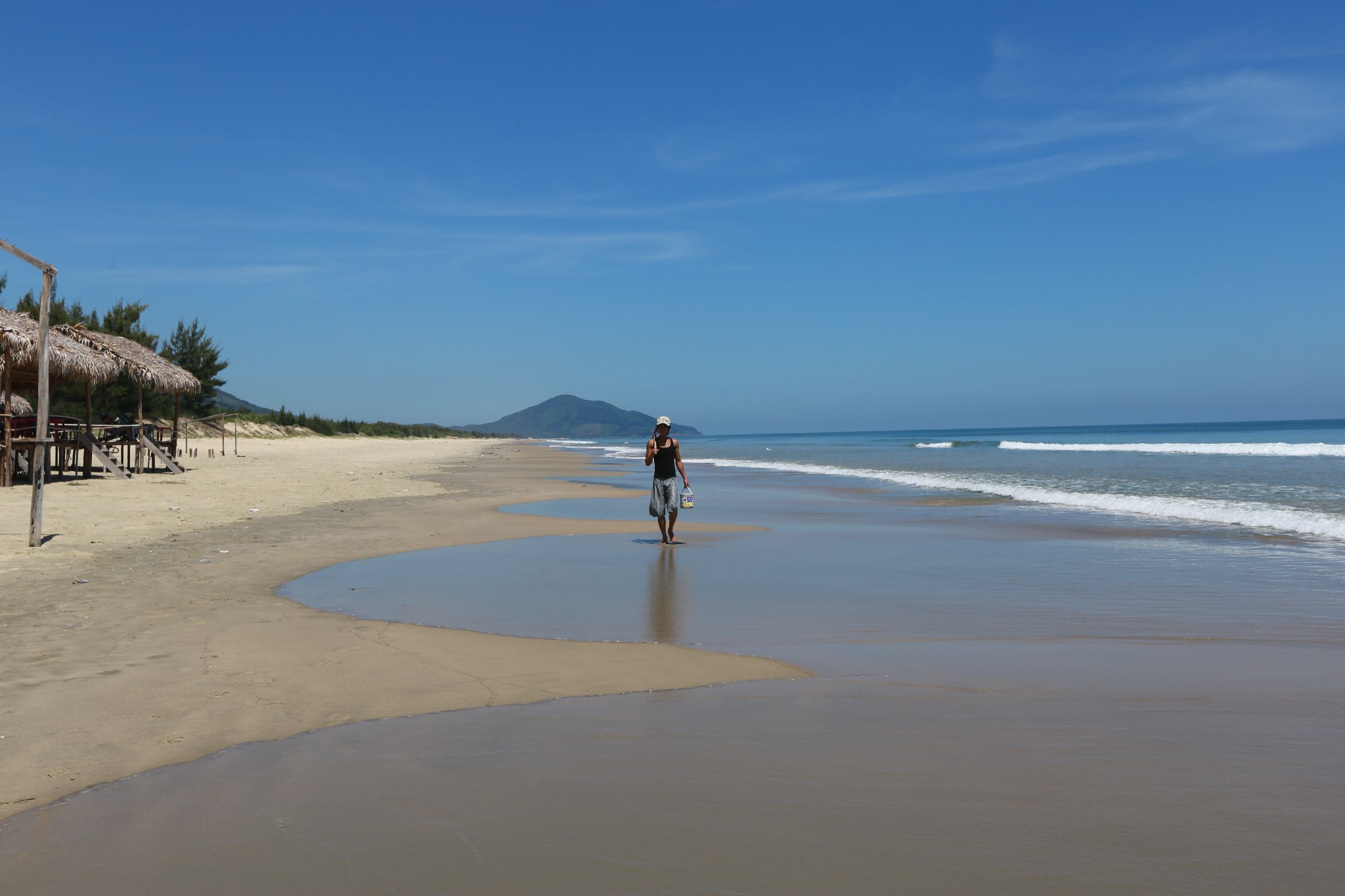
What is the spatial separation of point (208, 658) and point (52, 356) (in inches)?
653

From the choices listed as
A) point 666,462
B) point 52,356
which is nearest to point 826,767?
point 666,462

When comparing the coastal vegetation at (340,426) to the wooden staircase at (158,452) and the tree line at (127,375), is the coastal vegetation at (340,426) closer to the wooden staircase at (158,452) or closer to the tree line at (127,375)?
the tree line at (127,375)

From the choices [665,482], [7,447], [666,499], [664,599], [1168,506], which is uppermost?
[7,447]

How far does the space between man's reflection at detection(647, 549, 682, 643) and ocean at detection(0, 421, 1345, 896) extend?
4 cm

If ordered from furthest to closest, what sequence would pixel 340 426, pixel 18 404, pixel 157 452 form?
pixel 340 426
pixel 157 452
pixel 18 404

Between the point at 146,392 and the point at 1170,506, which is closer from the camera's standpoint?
the point at 1170,506

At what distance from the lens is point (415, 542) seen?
37.8 feet

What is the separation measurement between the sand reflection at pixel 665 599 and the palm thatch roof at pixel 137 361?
18.5m

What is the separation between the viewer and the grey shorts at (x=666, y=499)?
11836mm

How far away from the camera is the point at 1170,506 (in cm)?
1620

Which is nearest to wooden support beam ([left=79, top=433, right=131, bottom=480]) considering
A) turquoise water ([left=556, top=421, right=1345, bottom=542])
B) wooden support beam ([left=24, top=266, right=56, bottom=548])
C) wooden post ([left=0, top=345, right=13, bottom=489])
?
wooden post ([left=0, top=345, right=13, bottom=489])

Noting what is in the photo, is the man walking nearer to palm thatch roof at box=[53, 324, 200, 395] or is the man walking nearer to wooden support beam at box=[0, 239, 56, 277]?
wooden support beam at box=[0, 239, 56, 277]

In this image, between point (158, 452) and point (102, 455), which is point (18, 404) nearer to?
point (158, 452)

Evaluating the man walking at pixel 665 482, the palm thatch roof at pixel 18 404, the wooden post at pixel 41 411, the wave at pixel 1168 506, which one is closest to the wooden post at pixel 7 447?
the palm thatch roof at pixel 18 404
